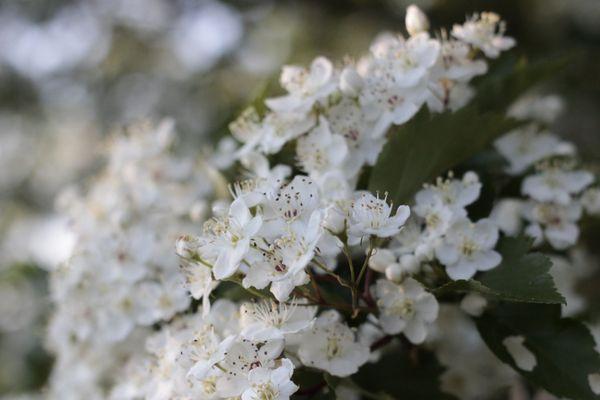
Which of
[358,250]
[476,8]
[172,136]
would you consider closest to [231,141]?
[172,136]

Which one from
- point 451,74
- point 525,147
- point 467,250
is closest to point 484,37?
point 451,74

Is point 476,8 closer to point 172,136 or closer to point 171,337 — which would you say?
point 172,136

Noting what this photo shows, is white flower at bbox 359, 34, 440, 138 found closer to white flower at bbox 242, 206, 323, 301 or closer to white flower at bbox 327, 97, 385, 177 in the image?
white flower at bbox 327, 97, 385, 177

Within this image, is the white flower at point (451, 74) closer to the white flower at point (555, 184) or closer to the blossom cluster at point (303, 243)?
the blossom cluster at point (303, 243)

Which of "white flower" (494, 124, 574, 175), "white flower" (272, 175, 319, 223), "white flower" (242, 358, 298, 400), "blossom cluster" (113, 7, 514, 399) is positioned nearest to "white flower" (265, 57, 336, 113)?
"blossom cluster" (113, 7, 514, 399)

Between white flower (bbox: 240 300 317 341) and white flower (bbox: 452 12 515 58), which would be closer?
white flower (bbox: 240 300 317 341)

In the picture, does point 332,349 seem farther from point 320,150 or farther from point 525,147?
point 525,147

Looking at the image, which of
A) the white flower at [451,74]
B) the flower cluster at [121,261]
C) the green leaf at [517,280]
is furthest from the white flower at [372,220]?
the flower cluster at [121,261]
